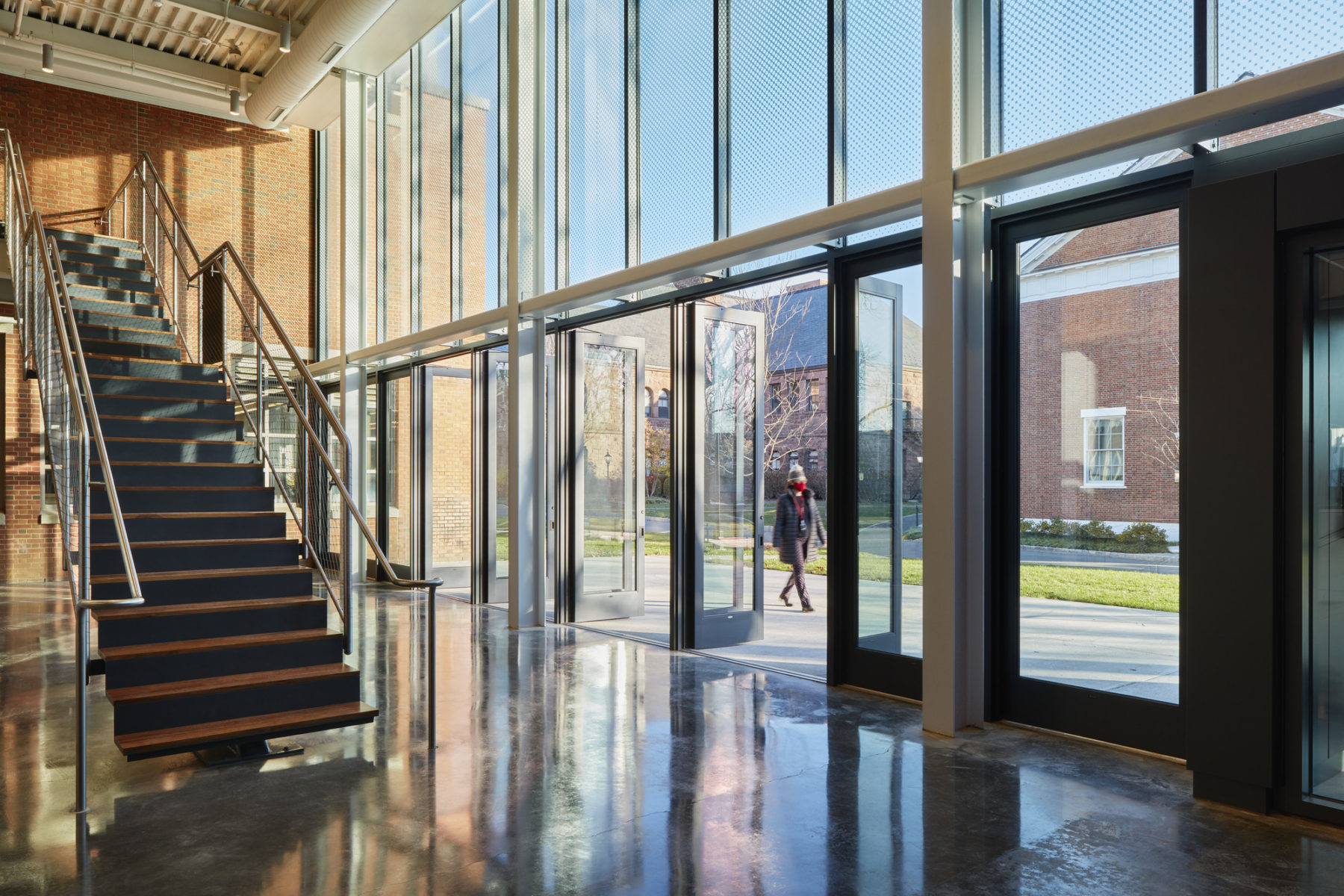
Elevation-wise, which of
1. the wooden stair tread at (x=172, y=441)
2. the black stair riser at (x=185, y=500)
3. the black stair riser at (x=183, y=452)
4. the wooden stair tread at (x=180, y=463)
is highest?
the wooden stair tread at (x=172, y=441)

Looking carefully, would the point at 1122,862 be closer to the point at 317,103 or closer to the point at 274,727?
the point at 274,727

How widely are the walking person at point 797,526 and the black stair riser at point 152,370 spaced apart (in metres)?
4.84

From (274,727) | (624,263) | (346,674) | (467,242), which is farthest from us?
(467,242)

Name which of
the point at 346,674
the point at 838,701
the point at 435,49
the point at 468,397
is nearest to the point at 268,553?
the point at 346,674

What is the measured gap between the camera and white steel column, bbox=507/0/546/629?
7.84 m

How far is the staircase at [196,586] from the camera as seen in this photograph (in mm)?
4133

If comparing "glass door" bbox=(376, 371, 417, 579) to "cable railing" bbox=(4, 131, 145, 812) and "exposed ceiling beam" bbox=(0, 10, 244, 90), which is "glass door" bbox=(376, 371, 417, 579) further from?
"exposed ceiling beam" bbox=(0, 10, 244, 90)

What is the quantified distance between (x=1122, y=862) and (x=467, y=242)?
25.5 ft

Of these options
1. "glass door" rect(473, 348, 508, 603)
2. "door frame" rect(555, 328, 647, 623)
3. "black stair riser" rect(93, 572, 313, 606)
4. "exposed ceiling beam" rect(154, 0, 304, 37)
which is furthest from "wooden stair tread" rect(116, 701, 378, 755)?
"exposed ceiling beam" rect(154, 0, 304, 37)

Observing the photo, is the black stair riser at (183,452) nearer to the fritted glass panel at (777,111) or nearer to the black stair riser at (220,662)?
the black stair riser at (220,662)

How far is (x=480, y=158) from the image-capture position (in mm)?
8898

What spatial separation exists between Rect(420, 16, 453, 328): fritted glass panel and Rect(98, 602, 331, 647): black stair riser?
201 inches

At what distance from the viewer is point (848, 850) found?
318 cm

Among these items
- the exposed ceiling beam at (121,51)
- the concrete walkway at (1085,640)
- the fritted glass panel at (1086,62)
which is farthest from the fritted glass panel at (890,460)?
the exposed ceiling beam at (121,51)
